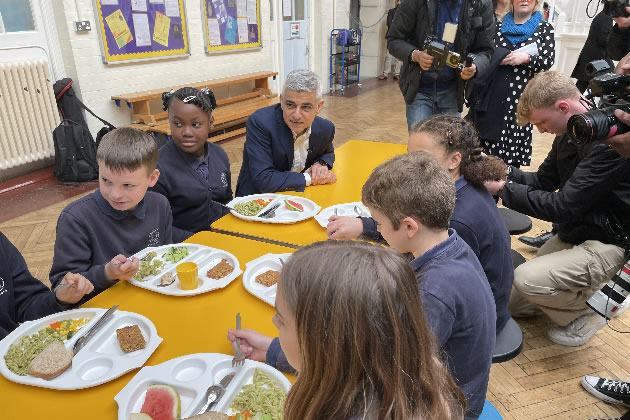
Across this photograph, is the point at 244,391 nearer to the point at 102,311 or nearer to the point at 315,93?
the point at 102,311

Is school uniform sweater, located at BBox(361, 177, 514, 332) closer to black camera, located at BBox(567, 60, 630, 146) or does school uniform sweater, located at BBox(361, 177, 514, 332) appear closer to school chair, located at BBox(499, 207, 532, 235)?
black camera, located at BBox(567, 60, 630, 146)

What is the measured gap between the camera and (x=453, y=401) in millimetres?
881

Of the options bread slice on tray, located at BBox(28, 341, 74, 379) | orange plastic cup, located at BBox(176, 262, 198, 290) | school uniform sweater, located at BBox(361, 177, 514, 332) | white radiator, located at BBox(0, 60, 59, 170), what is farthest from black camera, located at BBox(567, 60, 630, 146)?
white radiator, located at BBox(0, 60, 59, 170)

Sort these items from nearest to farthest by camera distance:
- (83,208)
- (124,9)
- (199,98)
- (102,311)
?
(102,311)
(83,208)
(199,98)
(124,9)

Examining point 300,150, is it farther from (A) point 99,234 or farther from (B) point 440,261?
(B) point 440,261

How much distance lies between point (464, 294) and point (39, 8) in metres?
5.14

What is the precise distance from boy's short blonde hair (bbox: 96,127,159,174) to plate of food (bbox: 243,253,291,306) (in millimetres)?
620

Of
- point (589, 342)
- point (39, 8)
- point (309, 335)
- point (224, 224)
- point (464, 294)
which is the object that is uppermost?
point (39, 8)

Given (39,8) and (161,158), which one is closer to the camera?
(161,158)

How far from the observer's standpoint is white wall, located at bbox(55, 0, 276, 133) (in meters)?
4.75

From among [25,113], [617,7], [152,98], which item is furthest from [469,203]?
[152,98]

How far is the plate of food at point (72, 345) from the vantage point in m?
1.18

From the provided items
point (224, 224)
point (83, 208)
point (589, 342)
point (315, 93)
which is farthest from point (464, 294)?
point (589, 342)

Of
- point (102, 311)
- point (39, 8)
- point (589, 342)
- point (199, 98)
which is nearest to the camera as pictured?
point (102, 311)
